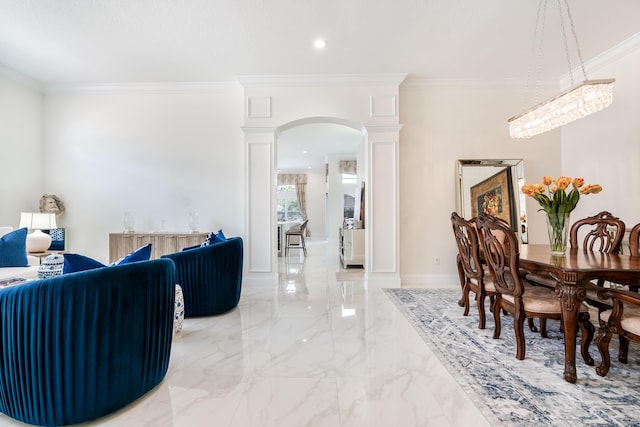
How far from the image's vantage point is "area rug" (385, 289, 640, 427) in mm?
1705

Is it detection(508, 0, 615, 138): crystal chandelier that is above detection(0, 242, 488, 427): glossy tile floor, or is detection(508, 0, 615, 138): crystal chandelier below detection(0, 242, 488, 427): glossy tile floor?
above

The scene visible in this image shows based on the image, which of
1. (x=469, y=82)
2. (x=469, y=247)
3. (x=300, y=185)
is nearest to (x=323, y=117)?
(x=469, y=82)

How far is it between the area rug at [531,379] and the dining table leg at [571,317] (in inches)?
3.4

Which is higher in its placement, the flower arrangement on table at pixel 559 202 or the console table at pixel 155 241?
the flower arrangement on table at pixel 559 202

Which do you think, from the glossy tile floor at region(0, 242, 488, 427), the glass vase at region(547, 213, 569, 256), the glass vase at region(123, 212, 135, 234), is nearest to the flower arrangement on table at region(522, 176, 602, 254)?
the glass vase at region(547, 213, 569, 256)

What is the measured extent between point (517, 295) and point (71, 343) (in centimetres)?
287

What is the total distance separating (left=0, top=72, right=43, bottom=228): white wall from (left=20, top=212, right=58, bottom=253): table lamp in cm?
61

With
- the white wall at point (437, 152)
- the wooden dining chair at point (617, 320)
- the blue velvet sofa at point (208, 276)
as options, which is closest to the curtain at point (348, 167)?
the white wall at point (437, 152)

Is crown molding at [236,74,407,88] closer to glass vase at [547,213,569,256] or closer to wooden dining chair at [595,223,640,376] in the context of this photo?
glass vase at [547,213,569,256]

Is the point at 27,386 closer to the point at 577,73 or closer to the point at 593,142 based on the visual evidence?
the point at 593,142

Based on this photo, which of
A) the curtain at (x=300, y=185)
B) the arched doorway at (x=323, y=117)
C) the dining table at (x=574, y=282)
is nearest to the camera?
the dining table at (x=574, y=282)

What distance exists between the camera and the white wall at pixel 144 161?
16.0 feet

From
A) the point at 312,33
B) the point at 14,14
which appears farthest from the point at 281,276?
the point at 14,14

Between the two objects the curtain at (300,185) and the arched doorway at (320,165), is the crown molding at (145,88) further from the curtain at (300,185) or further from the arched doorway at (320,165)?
the curtain at (300,185)
